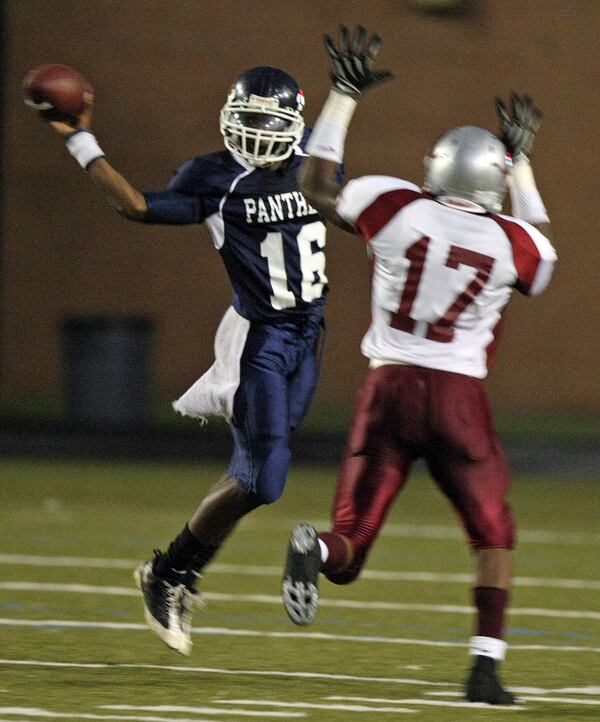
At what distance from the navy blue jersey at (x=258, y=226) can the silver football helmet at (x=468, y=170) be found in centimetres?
97

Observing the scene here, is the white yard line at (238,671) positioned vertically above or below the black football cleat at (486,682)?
below

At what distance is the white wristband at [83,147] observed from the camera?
598 cm

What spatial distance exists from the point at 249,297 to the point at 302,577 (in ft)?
4.62

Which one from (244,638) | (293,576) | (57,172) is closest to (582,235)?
(57,172)

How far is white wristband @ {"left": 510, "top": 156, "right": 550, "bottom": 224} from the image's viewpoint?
5734mm

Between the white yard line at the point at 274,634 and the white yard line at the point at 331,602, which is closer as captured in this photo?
the white yard line at the point at 274,634

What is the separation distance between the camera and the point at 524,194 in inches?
226

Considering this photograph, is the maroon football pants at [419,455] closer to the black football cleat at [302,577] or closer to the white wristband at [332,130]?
the black football cleat at [302,577]

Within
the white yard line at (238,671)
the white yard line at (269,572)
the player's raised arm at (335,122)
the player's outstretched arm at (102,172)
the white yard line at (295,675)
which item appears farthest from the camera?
the white yard line at (269,572)

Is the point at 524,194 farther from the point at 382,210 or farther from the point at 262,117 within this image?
the point at 262,117

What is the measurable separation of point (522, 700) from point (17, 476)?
821 centimetres

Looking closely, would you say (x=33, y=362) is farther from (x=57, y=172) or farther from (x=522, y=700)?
(x=522, y=700)

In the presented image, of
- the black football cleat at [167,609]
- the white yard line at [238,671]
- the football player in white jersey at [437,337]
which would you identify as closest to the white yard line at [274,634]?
the black football cleat at [167,609]

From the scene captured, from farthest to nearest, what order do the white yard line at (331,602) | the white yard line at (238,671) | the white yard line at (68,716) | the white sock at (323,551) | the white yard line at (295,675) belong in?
the white yard line at (331,602) → the white yard line at (238,671) → the white yard line at (295,675) → the white sock at (323,551) → the white yard line at (68,716)
